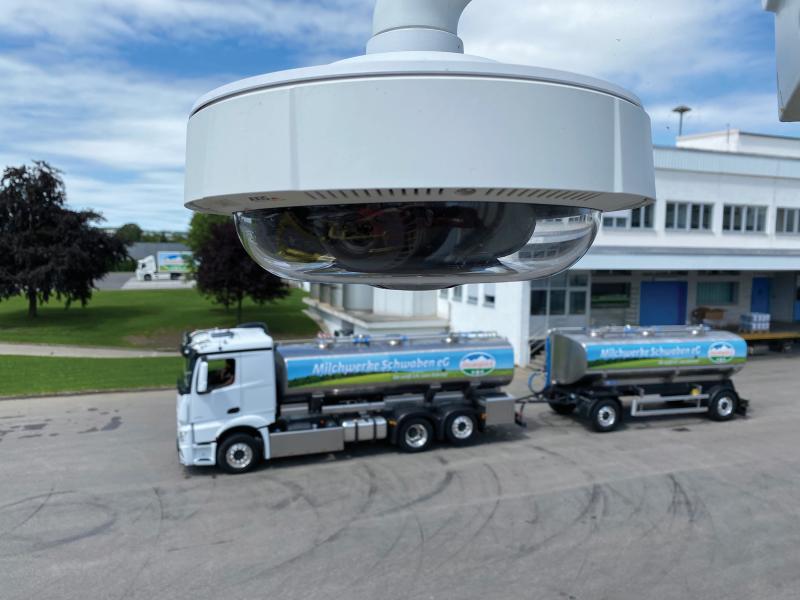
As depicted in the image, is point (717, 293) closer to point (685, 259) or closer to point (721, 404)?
point (685, 259)

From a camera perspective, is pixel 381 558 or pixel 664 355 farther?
pixel 664 355

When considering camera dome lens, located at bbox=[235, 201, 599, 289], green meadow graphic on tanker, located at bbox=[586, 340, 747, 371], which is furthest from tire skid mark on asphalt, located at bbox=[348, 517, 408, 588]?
green meadow graphic on tanker, located at bbox=[586, 340, 747, 371]

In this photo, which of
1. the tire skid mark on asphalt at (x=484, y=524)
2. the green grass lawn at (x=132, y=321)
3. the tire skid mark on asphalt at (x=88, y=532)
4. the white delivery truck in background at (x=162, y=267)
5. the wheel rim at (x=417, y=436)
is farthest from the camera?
the white delivery truck in background at (x=162, y=267)

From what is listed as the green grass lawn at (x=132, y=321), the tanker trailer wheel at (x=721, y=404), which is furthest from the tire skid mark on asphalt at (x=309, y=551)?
the green grass lawn at (x=132, y=321)

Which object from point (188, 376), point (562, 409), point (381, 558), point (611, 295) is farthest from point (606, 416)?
point (611, 295)

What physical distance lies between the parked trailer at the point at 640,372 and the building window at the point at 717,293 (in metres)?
13.3

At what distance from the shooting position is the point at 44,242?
32188mm

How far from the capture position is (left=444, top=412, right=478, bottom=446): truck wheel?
12.2 m

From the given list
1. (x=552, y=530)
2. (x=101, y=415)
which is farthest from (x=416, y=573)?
(x=101, y=415)

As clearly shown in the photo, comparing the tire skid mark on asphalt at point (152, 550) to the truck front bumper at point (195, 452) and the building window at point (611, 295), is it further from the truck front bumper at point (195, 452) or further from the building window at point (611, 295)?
the building window at point (611, 295)

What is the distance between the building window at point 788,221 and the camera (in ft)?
89.4

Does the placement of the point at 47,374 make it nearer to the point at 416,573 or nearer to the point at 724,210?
the point at 416,573

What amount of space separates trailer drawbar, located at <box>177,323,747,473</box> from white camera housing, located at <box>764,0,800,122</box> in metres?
10.5

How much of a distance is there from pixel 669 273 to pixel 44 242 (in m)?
30.9
